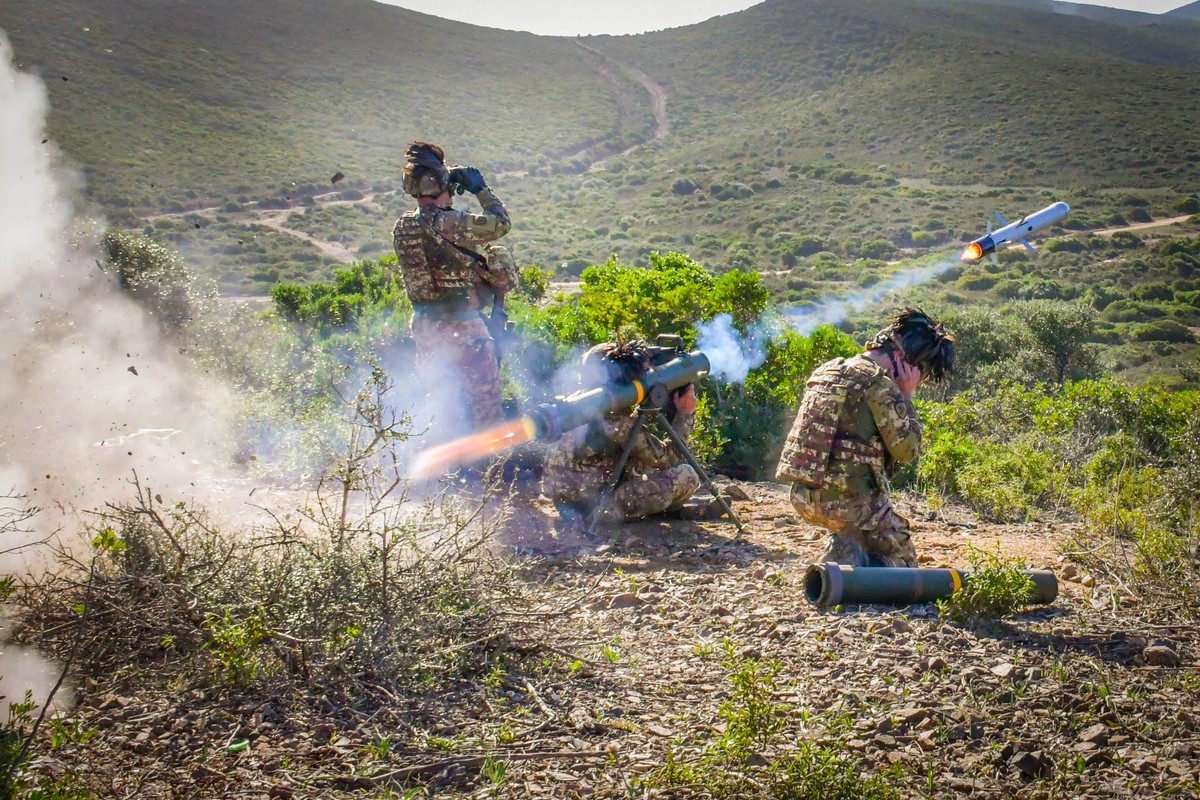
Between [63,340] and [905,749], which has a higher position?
[63,340]

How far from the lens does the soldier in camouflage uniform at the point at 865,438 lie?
4.75 metres

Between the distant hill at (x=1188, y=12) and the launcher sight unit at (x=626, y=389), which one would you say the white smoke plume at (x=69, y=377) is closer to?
the launcher sight unit at (x=626, y=389)

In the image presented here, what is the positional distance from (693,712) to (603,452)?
9.59 ft

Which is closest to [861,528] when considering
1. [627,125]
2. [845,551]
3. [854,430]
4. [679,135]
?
[845,551]

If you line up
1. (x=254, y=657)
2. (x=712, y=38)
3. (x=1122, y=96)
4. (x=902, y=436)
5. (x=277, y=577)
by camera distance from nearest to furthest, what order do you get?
(x=254, y=657), (x=277, y=577), (x=902, y=436), (x=1122, y=96), (x=712, y=38)

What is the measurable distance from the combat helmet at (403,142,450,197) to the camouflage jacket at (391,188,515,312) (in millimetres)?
155

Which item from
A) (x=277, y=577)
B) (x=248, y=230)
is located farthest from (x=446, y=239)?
(x=248, y=230)

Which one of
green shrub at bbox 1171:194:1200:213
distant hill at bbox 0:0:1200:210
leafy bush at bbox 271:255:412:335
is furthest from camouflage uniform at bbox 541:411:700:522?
green shrub at bbox 1171:194:1200:213

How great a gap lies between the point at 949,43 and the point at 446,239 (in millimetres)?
44454

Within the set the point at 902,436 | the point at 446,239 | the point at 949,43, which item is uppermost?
the point at 949,43

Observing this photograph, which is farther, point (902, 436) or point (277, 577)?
point (902, 436)

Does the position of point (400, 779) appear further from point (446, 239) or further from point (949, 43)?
point (949, 43)

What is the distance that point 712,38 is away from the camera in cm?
5428

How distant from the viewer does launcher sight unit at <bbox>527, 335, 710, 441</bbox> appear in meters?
5.71
